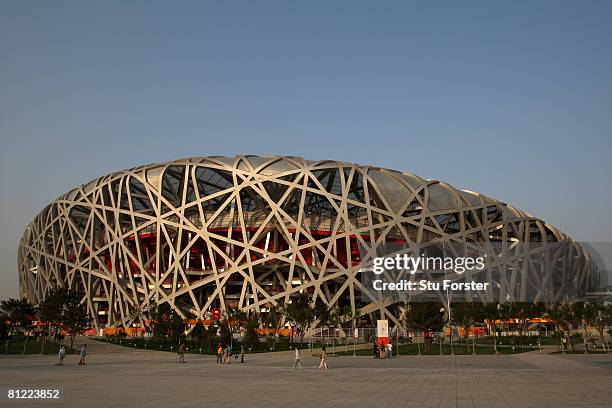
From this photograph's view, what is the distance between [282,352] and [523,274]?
1160 inches

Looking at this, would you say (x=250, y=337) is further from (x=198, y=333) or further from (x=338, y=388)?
(x=338, y=388)

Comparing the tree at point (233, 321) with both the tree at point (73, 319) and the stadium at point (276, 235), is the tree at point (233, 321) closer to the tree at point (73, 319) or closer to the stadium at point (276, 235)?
the stadium at point (276, 235)

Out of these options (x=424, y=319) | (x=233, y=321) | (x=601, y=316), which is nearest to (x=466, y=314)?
(x=424, y=319)

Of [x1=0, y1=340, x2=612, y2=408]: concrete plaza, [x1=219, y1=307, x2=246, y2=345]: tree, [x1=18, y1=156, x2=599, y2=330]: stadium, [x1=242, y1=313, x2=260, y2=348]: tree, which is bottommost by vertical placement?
[x1=0, y1=340, x2=612, y2=408]: concrete plaza

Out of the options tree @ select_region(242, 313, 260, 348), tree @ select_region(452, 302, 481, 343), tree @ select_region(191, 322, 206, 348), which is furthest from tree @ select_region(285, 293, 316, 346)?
tree @ select_region(452, 302, 481, 343)

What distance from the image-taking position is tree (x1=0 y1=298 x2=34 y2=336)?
→ 1957 inches

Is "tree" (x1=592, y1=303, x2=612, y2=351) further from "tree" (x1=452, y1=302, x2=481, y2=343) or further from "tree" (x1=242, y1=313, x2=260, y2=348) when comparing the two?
"tree" (x1=242, y1=313, x2=260, y2=348)

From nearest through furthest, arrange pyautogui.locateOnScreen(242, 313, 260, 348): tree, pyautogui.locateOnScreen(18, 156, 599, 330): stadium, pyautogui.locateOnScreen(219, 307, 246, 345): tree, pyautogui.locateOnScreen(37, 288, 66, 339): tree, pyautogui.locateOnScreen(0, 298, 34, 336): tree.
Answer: pyautogui.locateOnScreen(242, 313, 260, 348): tree < pyautogui.locateOnScreen(37, 288, 66, 339): tree < pyautogui.locateOnScreen(219, 307, 246, 345): tree < pyautogui.locateOnScreen(0, 298, 34, 336): tree < pyautogui.locateOnScreen(18, 156, 599, 330): stadium

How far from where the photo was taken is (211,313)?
201 ft

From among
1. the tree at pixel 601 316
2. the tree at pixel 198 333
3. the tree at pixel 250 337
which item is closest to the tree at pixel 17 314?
the tree at pixel 198 333

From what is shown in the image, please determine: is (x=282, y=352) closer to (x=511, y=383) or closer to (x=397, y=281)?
(x=397, y=281)

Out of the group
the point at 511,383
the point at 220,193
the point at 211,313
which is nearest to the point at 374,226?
the point at 220,193

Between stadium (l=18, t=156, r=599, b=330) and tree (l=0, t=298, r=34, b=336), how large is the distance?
9867 millimetres

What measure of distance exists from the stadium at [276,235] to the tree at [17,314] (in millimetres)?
9867
